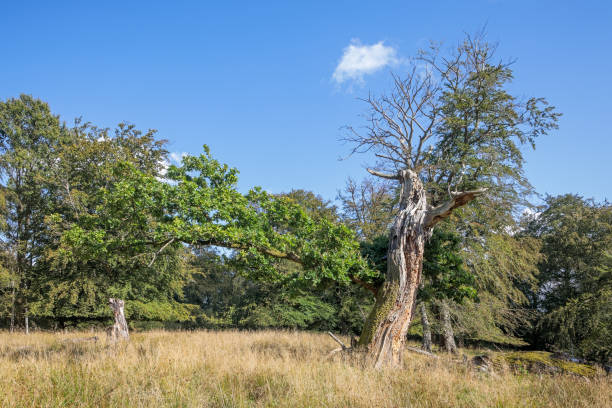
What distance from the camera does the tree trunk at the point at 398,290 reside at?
809 centimetres

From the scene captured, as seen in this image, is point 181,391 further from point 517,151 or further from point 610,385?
point 517,151

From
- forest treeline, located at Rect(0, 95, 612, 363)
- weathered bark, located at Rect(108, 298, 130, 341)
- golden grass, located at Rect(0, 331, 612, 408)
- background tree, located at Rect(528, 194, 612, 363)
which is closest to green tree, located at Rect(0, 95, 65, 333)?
forest treeline, located at Rect(0, 95, 612, 363)

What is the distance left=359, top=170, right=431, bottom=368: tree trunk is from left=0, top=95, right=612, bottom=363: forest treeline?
69cm

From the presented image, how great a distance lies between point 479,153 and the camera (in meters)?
10.9

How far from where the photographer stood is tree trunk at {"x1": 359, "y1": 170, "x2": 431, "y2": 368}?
8.09 m

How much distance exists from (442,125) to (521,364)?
6962mm

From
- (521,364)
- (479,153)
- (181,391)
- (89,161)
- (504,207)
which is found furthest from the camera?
(89,161)

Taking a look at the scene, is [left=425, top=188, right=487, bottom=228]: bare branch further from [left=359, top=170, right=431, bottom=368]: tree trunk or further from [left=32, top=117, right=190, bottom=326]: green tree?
[left=32, top=117, right=190, bottom=326]: green tree

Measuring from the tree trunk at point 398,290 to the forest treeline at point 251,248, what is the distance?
69 cm

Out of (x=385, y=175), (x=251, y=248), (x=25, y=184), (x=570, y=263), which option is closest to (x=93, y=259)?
(x=25, y=184)

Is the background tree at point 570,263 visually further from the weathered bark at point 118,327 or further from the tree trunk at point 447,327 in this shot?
the weathered bark at point 118,327

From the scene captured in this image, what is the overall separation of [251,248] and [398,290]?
3587 millimetres

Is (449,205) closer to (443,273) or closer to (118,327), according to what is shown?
(443,273)

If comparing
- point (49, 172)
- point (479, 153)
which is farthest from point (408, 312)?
point (49, 172)
